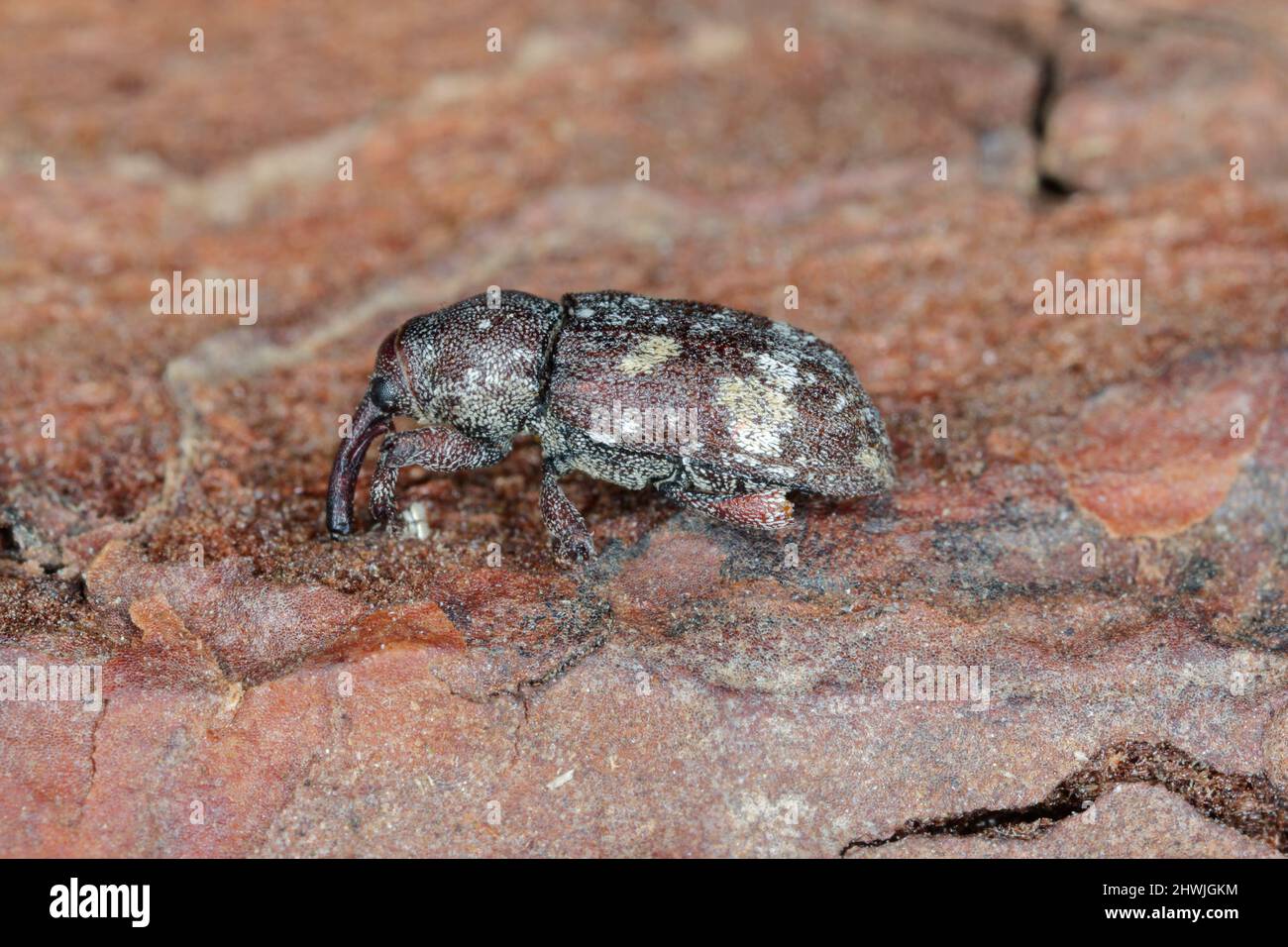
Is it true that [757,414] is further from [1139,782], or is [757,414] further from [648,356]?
[1139,782]

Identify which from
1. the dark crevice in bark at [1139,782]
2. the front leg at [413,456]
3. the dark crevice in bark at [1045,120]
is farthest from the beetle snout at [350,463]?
the dark crevice in bark at [1045,120]

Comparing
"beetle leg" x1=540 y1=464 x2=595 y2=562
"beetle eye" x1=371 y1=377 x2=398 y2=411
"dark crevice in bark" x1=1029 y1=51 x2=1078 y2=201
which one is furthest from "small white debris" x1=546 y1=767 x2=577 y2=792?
"dark crevice in bark" x1=1029 y1=51 x2=1078 y2=201

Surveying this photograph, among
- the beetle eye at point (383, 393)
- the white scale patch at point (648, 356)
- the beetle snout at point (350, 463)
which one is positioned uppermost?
the white scale patch at point (648, 356)

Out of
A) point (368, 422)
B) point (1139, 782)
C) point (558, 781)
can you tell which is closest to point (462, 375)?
point (368, 422)

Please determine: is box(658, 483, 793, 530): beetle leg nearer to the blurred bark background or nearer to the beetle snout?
the blurred bark background

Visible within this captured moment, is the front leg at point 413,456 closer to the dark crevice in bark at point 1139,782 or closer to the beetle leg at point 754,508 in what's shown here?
the beetle leg at point 754,508

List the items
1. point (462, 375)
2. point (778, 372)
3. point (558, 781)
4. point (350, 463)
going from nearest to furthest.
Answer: point (558, 781)
point (778, 372)
point (462, 375)
point (350, 463)

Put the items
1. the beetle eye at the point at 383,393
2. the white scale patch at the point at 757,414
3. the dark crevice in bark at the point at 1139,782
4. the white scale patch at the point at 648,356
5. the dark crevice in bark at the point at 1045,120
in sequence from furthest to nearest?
the dark crevice in bark at the point at 1045,120, the beetle eye at the point at 383,393, the white scale patch at the point at 648,356, the white scale patch at the point at 757,414, the dark crevice in bark at the point at 1139,782
